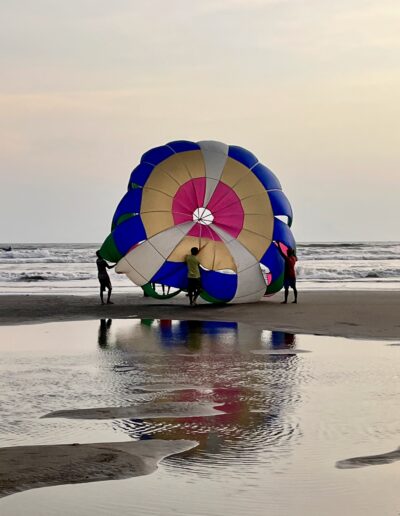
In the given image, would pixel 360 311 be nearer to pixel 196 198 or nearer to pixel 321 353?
pixel 196 198

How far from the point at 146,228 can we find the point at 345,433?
13232 mm

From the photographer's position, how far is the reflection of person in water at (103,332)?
13579 millimetres

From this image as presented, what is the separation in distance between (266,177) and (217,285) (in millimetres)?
2714

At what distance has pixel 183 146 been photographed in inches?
802

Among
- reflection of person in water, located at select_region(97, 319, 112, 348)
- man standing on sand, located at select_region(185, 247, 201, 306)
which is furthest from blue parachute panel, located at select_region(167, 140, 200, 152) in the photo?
reflection of person in water, located at select_region(97, 319, 112, 348)

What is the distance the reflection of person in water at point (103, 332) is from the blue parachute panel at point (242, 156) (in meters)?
5.23

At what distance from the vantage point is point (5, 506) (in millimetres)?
5066

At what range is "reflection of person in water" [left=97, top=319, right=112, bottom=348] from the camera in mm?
13579

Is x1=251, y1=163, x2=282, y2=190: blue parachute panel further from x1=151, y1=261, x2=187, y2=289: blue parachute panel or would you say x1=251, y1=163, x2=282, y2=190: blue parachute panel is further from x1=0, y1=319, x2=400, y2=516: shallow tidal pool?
x1=0, y1=319, x2=400, y2=516: shallow tidal pool

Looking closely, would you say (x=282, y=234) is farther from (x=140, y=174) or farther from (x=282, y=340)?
(x=282, y=340)

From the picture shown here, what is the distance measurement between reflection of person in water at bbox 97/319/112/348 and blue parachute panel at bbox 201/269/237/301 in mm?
3252

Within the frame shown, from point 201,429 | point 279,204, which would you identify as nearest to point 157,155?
point 279,204

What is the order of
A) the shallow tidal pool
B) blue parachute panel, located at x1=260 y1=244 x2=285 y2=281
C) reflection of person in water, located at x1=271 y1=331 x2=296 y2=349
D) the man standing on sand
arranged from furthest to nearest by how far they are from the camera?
blue parachute panel, located at x1=260 y1=244 x2=285 y2=281 → the man standing on sand → reflection of person in water, located at x1=271 y1=331 x2=296 y2=349 → the shallow tidal pool

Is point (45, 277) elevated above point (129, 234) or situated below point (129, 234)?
below
